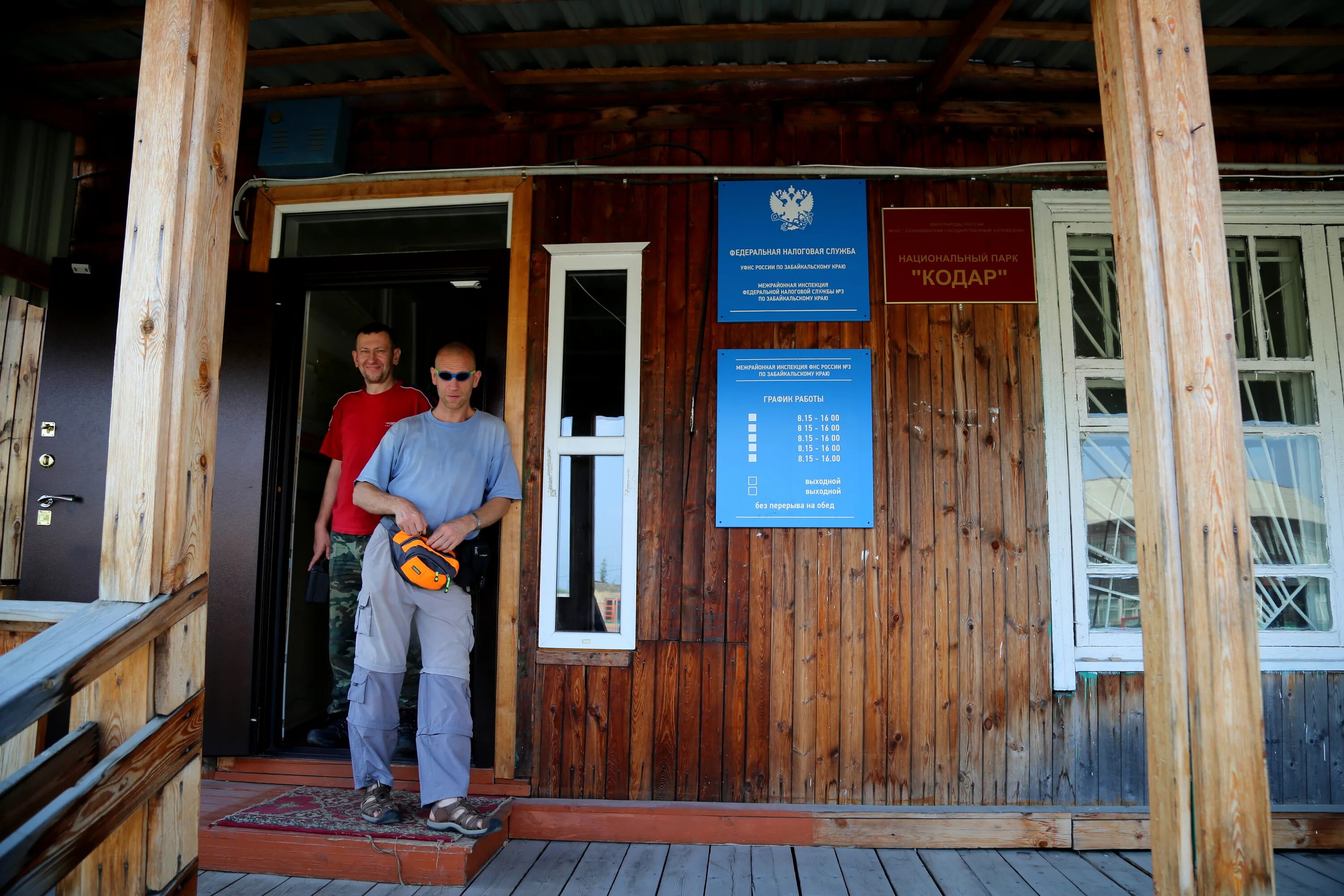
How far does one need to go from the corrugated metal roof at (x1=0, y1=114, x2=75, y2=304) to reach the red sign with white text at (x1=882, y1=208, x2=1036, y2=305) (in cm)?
390

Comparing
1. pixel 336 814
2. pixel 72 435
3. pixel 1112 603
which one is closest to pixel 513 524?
pixel 336 814

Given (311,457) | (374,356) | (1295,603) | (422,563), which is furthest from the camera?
(311,457)

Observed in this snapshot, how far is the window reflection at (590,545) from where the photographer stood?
325 cm

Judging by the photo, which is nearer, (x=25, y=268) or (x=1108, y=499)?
(x=1108, y=499)

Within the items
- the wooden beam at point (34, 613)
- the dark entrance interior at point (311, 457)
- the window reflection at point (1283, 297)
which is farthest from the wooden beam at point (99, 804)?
the window reflection at point (1283, 297)

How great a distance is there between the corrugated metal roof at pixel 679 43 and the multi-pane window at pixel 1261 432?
0.72 metres

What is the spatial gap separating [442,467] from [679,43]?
1.93 metres

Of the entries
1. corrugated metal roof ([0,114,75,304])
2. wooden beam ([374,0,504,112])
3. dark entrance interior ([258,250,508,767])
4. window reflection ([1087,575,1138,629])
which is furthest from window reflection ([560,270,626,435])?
corrugated metal roof ([0,114,75,304])

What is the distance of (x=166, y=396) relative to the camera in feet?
6.19

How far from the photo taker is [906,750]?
10.3 feet

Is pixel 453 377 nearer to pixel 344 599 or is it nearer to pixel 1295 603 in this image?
pixel 344 599

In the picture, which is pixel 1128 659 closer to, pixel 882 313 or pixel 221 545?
pixel 882 313

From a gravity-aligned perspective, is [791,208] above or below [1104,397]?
above

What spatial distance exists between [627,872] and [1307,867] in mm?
2469
